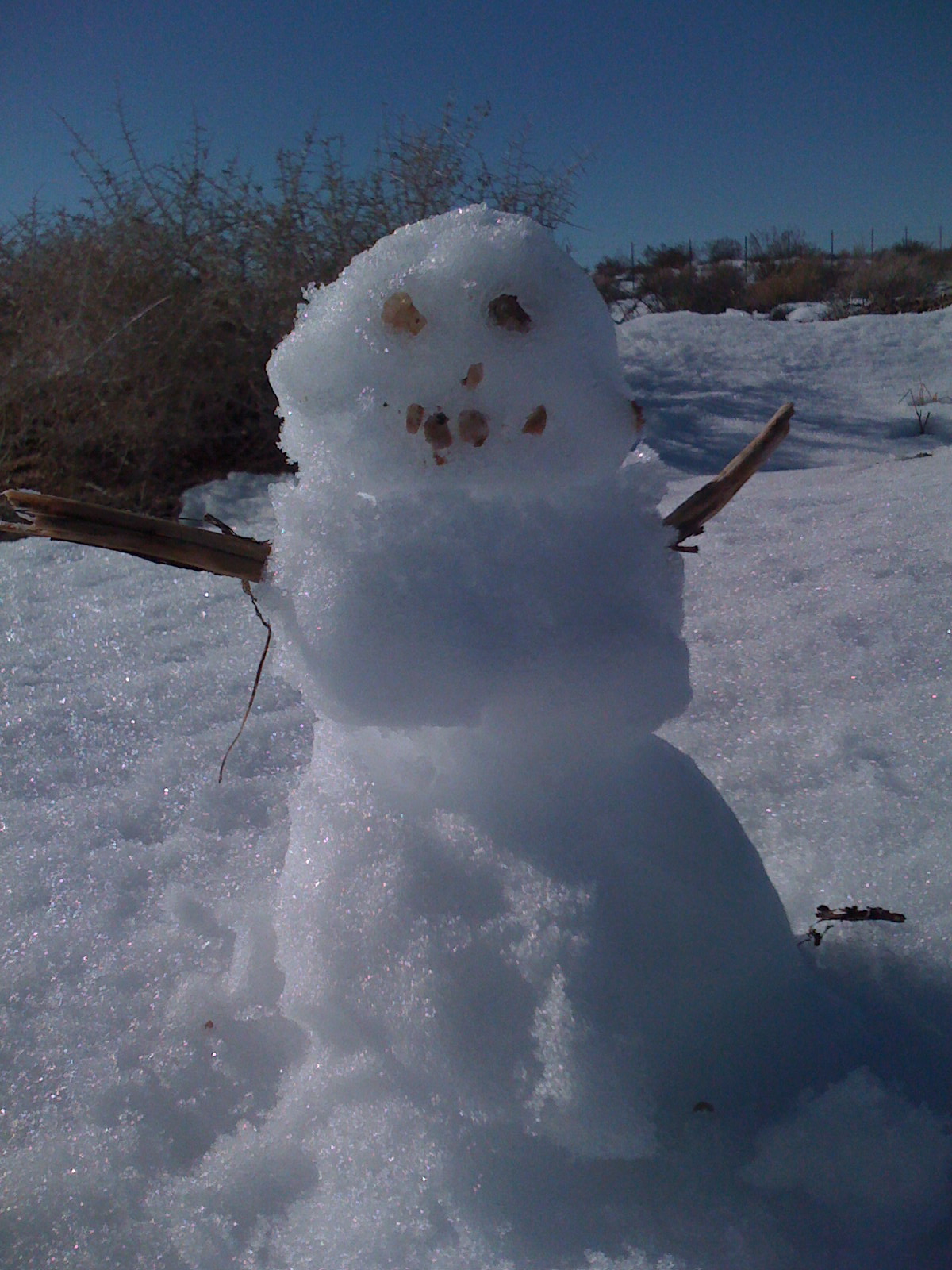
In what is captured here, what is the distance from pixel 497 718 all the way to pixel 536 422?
10.0 inches

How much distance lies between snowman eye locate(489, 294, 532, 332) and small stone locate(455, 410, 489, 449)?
0.24 ft

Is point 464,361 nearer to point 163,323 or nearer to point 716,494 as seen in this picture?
point 716,494

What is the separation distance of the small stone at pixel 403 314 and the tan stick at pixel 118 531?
9.1 inches

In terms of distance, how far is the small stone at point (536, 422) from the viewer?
0.75 meters

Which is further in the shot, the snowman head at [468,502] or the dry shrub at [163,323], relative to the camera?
the dry shrub at [163,323]

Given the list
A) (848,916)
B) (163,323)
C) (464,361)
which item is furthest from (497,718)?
(163,323)

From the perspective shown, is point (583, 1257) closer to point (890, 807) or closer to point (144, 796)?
point (890, 807)

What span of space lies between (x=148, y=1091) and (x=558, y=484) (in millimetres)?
703

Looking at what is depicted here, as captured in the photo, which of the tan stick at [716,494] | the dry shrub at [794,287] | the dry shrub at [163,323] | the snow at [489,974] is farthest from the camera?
the dry shrub at [794,287]

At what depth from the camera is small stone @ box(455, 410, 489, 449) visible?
75 cm

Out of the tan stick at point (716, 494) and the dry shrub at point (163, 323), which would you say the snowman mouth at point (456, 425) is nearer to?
the tan stick at point (716, 494)

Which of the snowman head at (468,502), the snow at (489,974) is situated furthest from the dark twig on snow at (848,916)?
the snowman head at (468,502)

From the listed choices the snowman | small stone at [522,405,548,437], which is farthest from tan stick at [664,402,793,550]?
small stone at [522,405,548,437]

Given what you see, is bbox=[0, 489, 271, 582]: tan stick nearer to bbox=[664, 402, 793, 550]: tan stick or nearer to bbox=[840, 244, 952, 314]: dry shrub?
bbox=[664, 402, 793, 550]: tan stick
